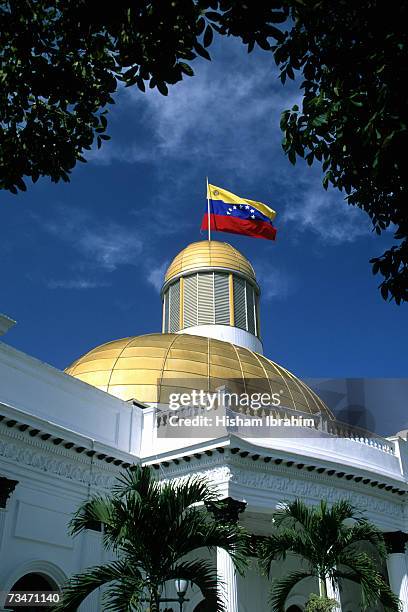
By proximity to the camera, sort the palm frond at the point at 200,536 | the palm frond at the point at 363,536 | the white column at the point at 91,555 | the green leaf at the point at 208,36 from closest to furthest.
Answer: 1. the green leaf at the point at 208,36
2. the palm frond at the point at 200,536
3. the palm frond at the point at 363,536
4. the white column at the point at 91,555

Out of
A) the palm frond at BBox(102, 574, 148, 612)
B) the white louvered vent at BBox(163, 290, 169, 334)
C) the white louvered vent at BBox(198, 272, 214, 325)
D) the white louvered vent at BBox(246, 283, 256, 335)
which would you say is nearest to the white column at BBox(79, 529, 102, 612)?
the palm frond at BBox(102, 574, 148, 612)

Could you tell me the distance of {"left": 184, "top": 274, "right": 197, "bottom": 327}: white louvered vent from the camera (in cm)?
2870

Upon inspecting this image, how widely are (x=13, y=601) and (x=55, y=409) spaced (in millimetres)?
4257

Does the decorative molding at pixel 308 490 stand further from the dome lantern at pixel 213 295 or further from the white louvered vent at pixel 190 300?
the white louvered vent at pixel 190 300

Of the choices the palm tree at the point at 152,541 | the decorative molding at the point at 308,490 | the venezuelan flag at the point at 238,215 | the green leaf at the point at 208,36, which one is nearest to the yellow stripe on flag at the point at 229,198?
the venezuelan flag at the point at 238,215

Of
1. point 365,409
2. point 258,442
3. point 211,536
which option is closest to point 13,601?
point 211,536

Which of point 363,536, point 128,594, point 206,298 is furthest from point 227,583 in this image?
point 206,298

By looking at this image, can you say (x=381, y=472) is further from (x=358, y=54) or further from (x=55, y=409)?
(x=358, y=54)

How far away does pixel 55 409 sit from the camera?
51.8 feet

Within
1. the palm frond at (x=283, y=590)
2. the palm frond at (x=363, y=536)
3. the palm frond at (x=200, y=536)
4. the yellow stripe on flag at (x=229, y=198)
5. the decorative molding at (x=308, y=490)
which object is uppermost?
the yellow stripe on flag at (x=229, y=198)

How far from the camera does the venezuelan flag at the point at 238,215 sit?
2839cm

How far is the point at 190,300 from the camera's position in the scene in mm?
29609

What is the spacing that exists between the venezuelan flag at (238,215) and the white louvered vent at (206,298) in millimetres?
2465

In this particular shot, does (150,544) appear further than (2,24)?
Yes
